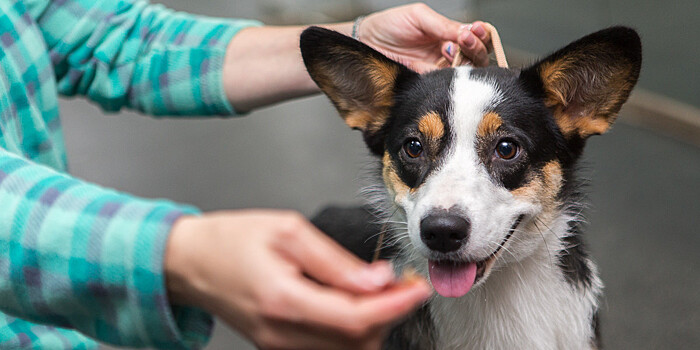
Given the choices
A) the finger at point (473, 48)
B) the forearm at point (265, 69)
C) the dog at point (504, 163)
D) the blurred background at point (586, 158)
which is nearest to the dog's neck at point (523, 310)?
the dog at point (504, 163)

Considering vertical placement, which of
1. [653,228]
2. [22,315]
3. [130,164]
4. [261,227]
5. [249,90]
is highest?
[261,227]

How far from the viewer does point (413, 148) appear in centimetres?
115

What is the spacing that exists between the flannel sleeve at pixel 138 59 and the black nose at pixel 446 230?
0.58 metres

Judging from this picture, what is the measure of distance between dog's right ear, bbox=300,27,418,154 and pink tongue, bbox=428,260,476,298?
31 centimetres

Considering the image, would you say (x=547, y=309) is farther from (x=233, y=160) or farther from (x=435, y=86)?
(x=233, y=160)

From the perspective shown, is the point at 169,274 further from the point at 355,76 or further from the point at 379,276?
the point at 355,76

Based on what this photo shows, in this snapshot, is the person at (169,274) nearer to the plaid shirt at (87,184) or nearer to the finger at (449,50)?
the plaid shirt at (87,184)

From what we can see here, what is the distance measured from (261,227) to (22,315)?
0.33 m

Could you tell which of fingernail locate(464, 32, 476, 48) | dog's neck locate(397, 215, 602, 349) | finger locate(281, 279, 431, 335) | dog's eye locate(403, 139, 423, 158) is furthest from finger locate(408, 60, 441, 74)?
finger locate(281, 279, 431, 335)

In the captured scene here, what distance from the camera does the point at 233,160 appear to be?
3.38 meters

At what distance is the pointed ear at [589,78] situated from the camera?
105 centimetres

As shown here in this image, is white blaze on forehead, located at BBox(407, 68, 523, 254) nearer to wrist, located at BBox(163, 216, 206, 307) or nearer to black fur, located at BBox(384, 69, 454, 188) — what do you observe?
black fur, located at BBox(384, 69, 454, 188)

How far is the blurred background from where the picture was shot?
7.84ft

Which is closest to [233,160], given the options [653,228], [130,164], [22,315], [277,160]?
[277,160]
